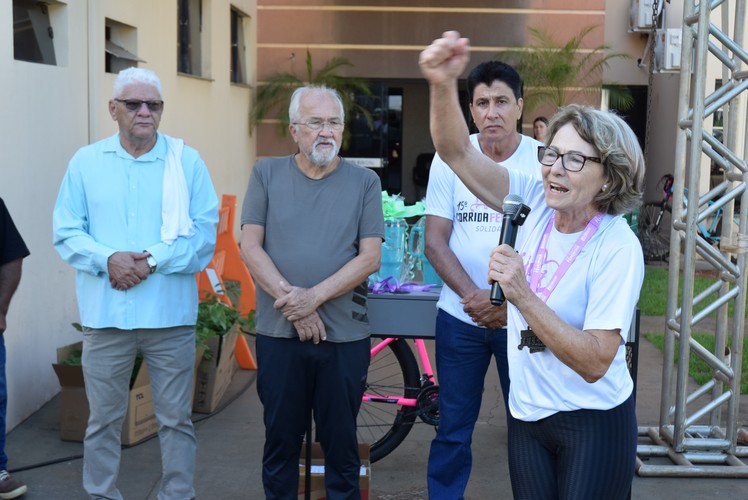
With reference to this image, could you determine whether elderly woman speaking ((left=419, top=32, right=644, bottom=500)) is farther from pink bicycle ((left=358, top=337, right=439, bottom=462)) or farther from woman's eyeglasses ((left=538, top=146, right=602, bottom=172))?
pink bicycle ((left=358, top=337, right=439, bottom=462))

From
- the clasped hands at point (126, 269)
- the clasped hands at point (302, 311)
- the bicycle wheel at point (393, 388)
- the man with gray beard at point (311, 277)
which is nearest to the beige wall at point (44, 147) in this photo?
the clasped hands at point (126, 269)

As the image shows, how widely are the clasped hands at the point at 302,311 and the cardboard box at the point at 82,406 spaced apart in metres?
1.68

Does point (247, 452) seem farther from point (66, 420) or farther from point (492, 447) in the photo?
point (492, 447)

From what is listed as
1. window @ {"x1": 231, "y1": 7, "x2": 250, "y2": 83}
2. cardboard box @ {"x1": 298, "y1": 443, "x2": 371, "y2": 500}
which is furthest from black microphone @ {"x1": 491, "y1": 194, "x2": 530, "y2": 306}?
window @ {"x1": 231, "y1": 7, "x2": 250, "y2": 83}

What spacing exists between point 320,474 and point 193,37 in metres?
7.57

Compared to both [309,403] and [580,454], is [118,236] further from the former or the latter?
[580,454]

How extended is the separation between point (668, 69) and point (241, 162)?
19.0ft

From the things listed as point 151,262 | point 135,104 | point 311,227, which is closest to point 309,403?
point 311,227

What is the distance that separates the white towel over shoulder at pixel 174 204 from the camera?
152 inches

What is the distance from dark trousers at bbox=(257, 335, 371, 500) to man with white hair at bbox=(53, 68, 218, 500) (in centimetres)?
45

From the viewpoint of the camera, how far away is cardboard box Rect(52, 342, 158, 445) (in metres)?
4.86

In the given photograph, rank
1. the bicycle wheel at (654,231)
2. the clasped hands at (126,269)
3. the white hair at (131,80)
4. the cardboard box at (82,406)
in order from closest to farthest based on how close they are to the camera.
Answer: the clasped hands at (126,269) → the white hair at (131,80) → the cardboard box at (82,406) → the bicycle wheel at (654,231)

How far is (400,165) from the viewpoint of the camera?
15930mm

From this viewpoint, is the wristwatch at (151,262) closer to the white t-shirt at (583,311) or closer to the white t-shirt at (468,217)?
the white t-shirt at (468,217)
